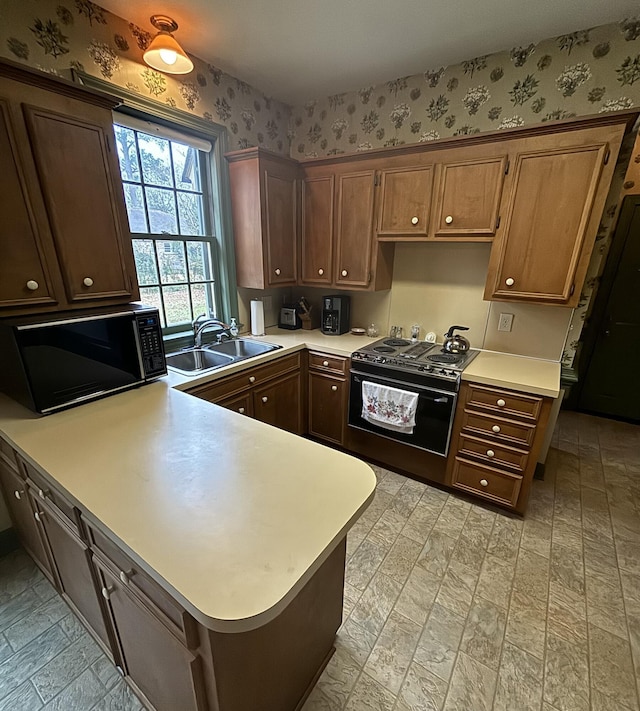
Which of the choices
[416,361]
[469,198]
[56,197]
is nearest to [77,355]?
[56,197]

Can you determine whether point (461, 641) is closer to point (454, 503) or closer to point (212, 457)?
point (454, 503)

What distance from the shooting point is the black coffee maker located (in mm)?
2881

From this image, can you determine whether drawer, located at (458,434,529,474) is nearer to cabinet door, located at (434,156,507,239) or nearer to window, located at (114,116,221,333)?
cabinet door, located at (434,156,507,239)

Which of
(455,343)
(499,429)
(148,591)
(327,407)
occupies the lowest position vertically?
(327,407)

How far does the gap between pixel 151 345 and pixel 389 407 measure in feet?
5.01

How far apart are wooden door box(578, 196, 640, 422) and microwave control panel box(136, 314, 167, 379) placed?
3.79 metres

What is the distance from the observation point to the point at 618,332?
3.18 meters

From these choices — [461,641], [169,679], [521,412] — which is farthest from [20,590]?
[521,412]

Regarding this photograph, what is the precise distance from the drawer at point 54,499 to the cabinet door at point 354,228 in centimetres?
219

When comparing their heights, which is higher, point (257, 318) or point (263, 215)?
point (263, 215)

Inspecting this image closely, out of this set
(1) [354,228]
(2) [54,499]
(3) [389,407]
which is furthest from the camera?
(1) [354,228]

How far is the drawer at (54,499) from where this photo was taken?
111cm

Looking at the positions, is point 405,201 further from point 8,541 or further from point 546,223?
point 8,541

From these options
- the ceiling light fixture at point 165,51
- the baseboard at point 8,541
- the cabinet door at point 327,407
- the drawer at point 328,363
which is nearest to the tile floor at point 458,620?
→ the baseboard at point 8,541
